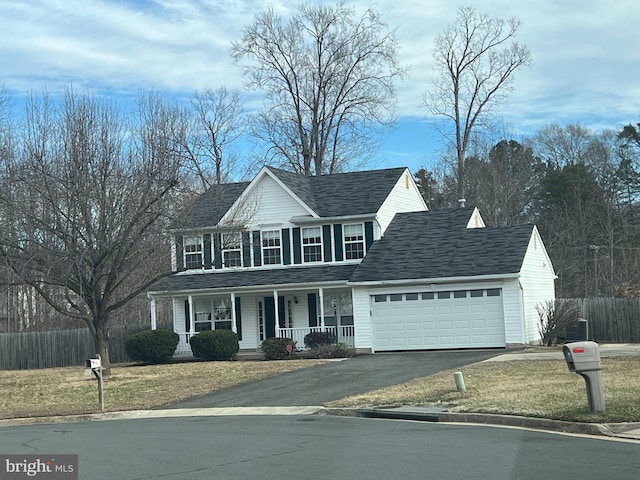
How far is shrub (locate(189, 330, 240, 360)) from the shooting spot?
33.3 m

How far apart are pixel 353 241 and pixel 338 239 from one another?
641 millimetres

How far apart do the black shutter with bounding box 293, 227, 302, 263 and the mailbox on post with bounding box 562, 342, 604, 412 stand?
23.2 metres

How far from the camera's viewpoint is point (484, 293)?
31.4 metres

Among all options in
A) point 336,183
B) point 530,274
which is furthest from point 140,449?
point 336,183

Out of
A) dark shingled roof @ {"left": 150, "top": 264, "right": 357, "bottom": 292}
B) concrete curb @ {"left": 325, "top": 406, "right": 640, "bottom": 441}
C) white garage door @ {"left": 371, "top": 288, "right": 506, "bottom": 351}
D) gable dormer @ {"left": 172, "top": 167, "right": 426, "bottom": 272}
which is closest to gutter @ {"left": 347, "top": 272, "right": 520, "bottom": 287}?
white garage door @ {"left": 371, "top": 288, "right": 506, "bottom": 351}

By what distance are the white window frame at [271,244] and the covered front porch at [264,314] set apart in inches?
59.0

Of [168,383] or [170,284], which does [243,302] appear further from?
[168,383]

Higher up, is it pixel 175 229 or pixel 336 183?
pixel 336 183

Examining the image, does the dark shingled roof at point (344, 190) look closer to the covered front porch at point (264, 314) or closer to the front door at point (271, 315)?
the covered front porch at point (264, 314)

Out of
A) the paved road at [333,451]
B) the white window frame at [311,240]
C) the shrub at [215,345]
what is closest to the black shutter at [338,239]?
the white window frame at [311,240]

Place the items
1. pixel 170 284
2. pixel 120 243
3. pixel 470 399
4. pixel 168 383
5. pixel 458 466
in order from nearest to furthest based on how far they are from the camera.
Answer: pixel 458 466 → pixel 470 399 → pixel 168 383 → pixel 120 243 → pixel 170 284

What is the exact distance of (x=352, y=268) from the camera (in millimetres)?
34688

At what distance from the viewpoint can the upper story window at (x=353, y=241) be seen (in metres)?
35.4

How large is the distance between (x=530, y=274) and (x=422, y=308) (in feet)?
14.8
